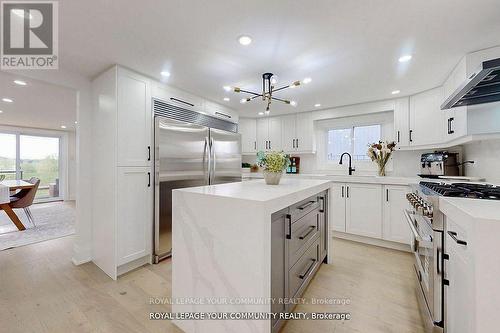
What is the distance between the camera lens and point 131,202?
2389 millimetres

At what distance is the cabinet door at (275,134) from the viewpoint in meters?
4.52

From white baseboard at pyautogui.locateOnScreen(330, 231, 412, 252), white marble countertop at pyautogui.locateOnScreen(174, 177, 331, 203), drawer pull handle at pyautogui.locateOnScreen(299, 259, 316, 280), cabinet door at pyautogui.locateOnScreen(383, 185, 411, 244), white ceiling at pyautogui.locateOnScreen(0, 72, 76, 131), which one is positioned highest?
white ceiling at pyautogui.locateOnScreen(0, 72, 76, 131)

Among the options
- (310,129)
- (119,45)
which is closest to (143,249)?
(119,45)

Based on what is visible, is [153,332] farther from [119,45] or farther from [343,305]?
[119,45]

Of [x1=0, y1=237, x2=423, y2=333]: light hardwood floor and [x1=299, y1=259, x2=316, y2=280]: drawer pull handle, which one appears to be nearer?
[x1=0, y1=237, x2=423, y2=333]: light hardwood floor

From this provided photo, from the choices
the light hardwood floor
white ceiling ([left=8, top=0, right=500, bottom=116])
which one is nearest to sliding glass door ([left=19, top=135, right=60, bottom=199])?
the light hardwood floor

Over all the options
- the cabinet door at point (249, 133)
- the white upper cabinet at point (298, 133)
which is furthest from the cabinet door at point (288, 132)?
the cabinet door at point (249, 133)

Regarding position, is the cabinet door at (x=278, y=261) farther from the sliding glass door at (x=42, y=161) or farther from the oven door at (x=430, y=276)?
the sliding glass door at (x=42, y=161)

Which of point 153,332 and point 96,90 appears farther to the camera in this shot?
point 96,90

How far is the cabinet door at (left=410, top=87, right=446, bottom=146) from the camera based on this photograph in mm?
2807

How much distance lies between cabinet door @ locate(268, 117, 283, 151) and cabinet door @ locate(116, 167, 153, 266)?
275 cm

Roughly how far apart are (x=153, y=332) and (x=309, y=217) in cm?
151

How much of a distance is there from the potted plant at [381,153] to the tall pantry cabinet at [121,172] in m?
3.51

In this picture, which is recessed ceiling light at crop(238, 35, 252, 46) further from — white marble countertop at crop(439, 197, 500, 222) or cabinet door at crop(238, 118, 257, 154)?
cabinet door at crop(238, 118, 257, 154)
